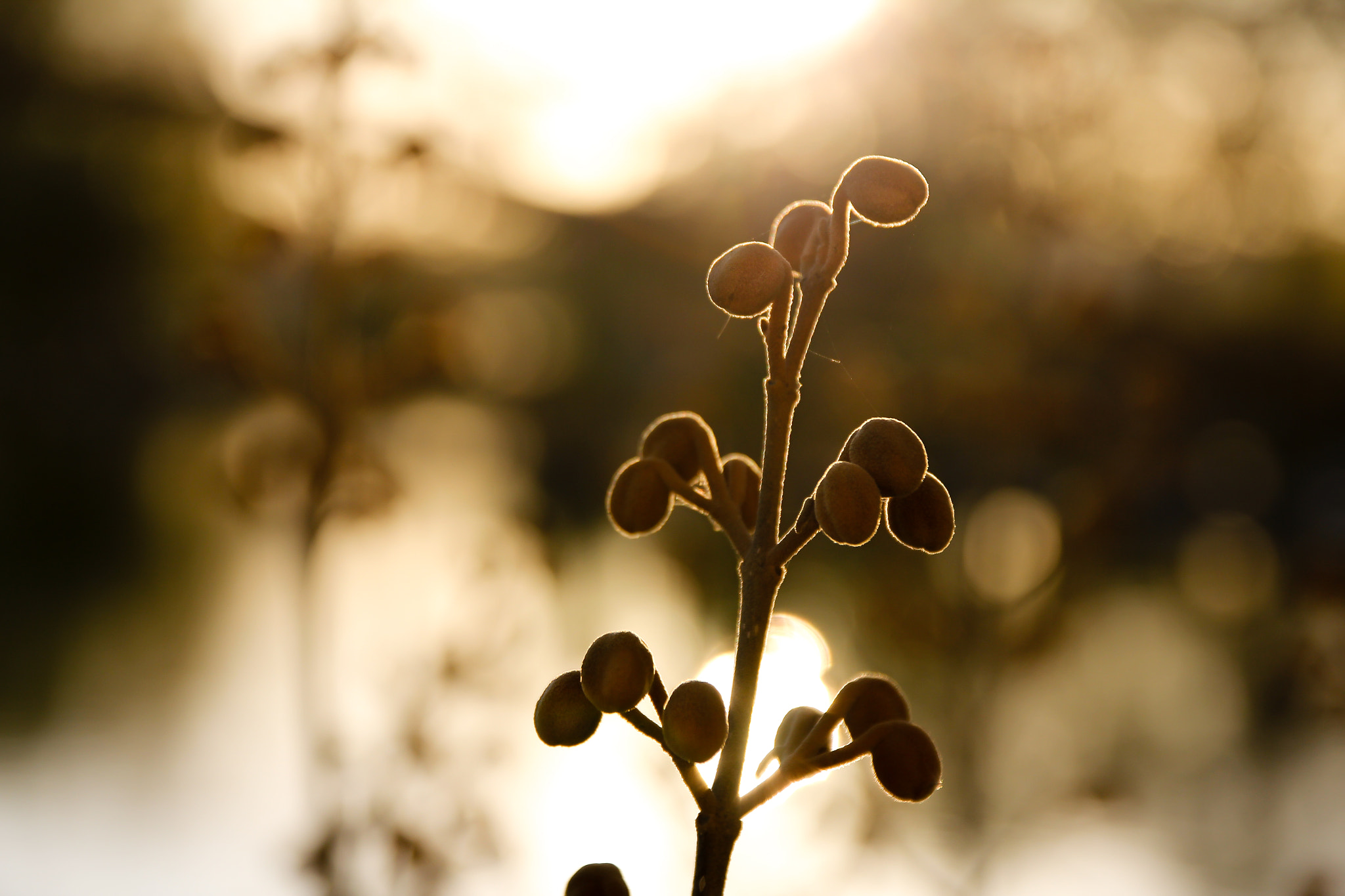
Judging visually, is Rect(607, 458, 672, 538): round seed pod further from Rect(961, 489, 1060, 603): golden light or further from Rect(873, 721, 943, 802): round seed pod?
Rect(961, 489, 1060, 603): golden light

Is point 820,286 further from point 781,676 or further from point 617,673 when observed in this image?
point 781,676

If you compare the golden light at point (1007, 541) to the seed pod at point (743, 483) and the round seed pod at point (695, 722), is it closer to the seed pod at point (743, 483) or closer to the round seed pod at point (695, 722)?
the seed pod at point (743, 483)

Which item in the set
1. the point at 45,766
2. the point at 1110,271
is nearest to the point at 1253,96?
the point at 1110,271

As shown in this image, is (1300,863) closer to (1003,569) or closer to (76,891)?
(1003,569)

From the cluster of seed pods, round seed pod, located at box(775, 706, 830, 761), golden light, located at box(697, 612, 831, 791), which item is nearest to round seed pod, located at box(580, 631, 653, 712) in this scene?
the cluster of seed pods

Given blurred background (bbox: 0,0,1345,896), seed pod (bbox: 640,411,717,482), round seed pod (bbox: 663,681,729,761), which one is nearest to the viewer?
round seed pod (bbox: 663,681,729,761)

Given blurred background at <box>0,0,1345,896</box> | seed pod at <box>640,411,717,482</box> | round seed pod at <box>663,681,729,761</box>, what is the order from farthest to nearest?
blurred background at <box>0,0,1345,896</box> < seed pod at <box>640,411,717,482</box> < round seed pod at <box>663,681,729,761</box>
